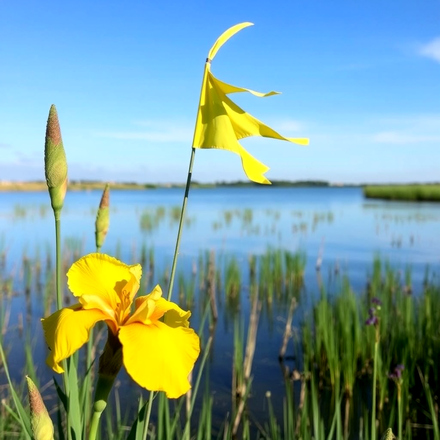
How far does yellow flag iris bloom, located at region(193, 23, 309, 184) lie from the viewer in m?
0.91

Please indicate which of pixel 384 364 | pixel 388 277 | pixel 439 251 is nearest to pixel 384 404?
pixel 384 364

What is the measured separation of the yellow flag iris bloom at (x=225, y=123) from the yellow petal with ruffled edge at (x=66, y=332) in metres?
0.37

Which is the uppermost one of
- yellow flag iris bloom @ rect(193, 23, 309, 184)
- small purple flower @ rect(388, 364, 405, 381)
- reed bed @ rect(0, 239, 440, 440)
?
yellow flag iris bloom @ rect(193, 23, 309, 184)

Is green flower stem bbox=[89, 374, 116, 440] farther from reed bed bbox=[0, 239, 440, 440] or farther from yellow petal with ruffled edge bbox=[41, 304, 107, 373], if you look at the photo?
reed bed bbox=[0, 239, 440, 440]

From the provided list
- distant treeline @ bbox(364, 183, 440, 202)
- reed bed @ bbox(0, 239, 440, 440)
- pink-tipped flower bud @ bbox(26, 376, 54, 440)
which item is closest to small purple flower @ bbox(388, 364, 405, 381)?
reed bed @ bbox(0, 239, 440, 440)

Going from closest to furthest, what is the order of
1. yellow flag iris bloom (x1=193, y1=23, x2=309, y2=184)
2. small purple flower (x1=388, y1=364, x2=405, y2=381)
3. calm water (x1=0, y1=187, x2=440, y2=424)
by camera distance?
1. yellow flag iris bloom (x1=193, y1=23, x2=309, y2=184)
2. small purple flower (x1=388, y1=364, x2=405, y2=381)
3. calm water (x1=0, y1=187, x2=440, y2=424)

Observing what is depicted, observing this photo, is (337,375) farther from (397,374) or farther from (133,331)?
(133,331)

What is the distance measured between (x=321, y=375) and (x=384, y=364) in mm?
791

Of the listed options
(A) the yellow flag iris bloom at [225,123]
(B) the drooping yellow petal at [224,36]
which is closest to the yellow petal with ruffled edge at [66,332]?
(A) the yellow flag iris bloom at [225,123]

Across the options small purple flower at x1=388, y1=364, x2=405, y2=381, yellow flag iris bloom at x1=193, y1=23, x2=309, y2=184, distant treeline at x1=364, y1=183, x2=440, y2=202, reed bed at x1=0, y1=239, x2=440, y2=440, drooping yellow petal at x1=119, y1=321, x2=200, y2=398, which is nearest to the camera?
drooping yellow petal at x1=119, y1=321, x2=200, y2=398

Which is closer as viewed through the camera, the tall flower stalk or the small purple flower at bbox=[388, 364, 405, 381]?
the tall flower stalk

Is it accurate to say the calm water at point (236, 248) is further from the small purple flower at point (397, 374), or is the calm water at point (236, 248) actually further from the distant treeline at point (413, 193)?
the distant treeline at point (413, 193)

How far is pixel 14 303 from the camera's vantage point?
7.17 meters

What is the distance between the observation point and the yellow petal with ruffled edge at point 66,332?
0.82m
